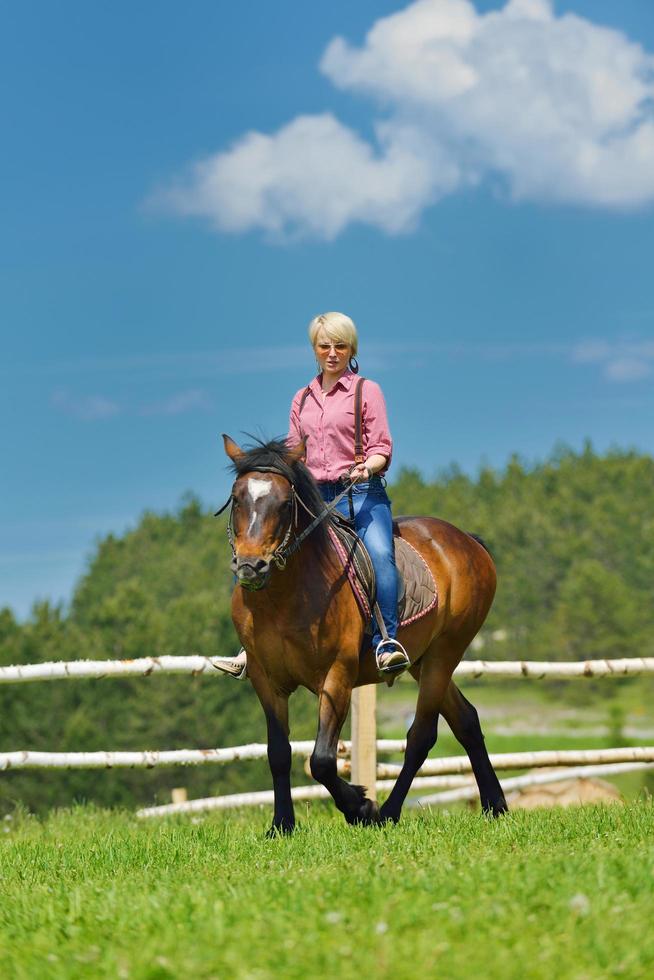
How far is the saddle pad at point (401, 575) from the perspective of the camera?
24.9ft

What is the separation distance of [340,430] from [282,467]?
0.71m

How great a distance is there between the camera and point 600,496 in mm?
102688

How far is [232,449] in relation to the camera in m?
7.31

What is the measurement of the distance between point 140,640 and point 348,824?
179ft

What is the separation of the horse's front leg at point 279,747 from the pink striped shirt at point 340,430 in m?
1.34

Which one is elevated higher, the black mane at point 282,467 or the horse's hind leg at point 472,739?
the black mane at point 282,467

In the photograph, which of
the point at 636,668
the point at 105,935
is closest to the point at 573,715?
the point at 636,668

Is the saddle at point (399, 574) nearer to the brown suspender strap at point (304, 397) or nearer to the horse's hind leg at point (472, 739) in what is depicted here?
the brown suspender strap at point (304, 397)

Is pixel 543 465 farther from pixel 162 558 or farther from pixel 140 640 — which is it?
pixel 140 640

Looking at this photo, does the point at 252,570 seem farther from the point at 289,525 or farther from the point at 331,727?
the point at 331,727

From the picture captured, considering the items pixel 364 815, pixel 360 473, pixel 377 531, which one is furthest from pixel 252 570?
pixel 364 815

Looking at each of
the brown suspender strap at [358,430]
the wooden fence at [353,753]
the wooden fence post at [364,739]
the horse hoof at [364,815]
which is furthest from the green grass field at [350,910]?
the wooden fence post at [364,739]

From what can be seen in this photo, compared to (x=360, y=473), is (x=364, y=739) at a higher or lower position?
lower

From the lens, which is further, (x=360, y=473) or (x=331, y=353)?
(x=331, y=353)
